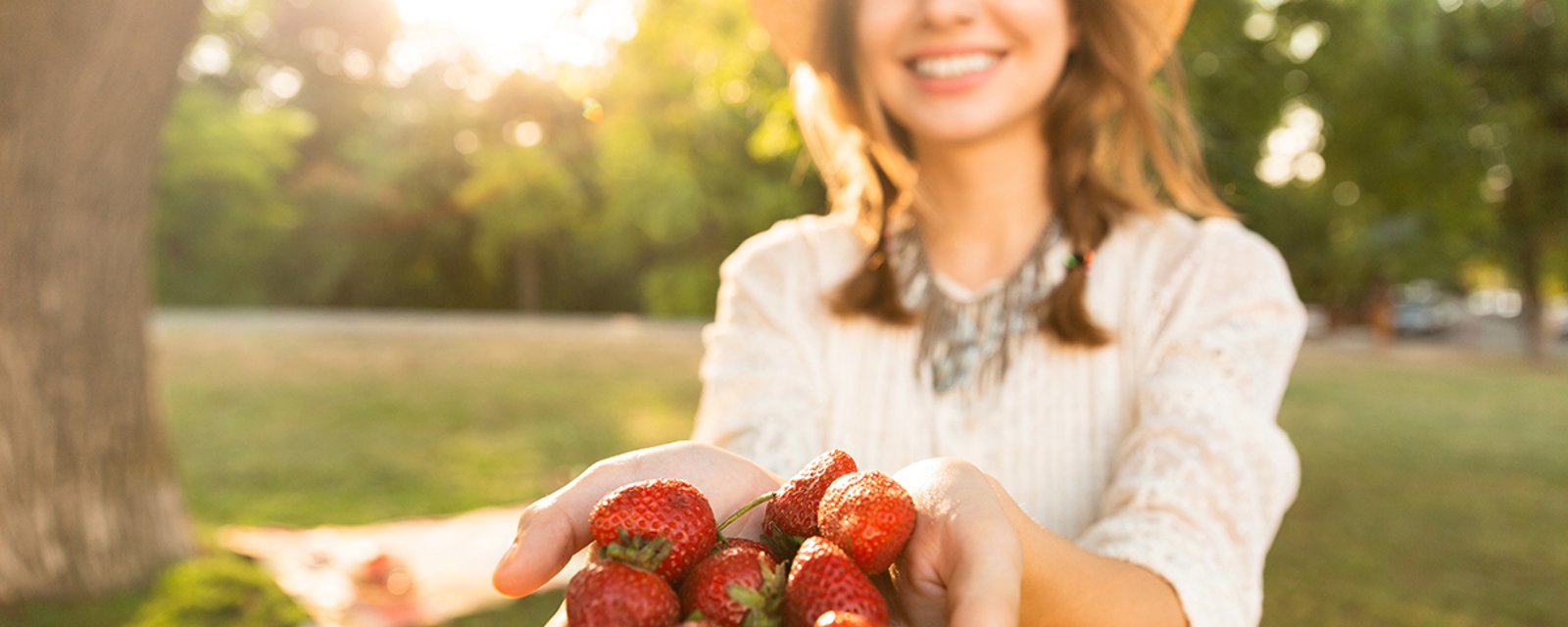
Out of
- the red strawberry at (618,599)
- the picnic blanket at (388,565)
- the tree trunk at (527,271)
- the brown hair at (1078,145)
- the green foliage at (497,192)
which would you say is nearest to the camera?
the red strawberry at (618,599)

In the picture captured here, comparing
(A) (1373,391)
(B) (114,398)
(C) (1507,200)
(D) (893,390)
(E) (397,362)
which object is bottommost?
(A) (1373,391)

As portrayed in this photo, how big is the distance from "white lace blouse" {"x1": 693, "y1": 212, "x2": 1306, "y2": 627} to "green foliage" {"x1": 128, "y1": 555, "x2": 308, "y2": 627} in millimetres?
3361

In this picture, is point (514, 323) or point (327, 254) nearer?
point (514, 323)

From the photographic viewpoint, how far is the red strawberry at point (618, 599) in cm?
124

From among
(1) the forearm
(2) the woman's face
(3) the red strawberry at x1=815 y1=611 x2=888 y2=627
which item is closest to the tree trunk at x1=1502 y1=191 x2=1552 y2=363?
(2) the woman's face

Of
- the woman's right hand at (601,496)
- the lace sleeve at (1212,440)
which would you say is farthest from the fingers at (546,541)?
the lace sleeve at (1212,440)

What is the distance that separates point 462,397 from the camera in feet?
45.3

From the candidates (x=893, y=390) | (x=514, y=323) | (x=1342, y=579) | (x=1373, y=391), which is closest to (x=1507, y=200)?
(x=1373, y=391)

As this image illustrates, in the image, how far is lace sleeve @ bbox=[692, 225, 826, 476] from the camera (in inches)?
90.4

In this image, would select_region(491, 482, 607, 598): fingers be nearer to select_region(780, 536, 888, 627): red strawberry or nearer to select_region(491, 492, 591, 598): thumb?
select_region(491, 492, 591, 598): thumb

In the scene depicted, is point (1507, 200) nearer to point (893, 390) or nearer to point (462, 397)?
point (462, 397)

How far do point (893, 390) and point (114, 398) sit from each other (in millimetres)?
3803

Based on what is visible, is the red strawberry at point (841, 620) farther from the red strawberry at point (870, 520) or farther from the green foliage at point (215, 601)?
the green foliage at point (215, 601)

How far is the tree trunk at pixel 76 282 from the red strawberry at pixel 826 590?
4.33m
